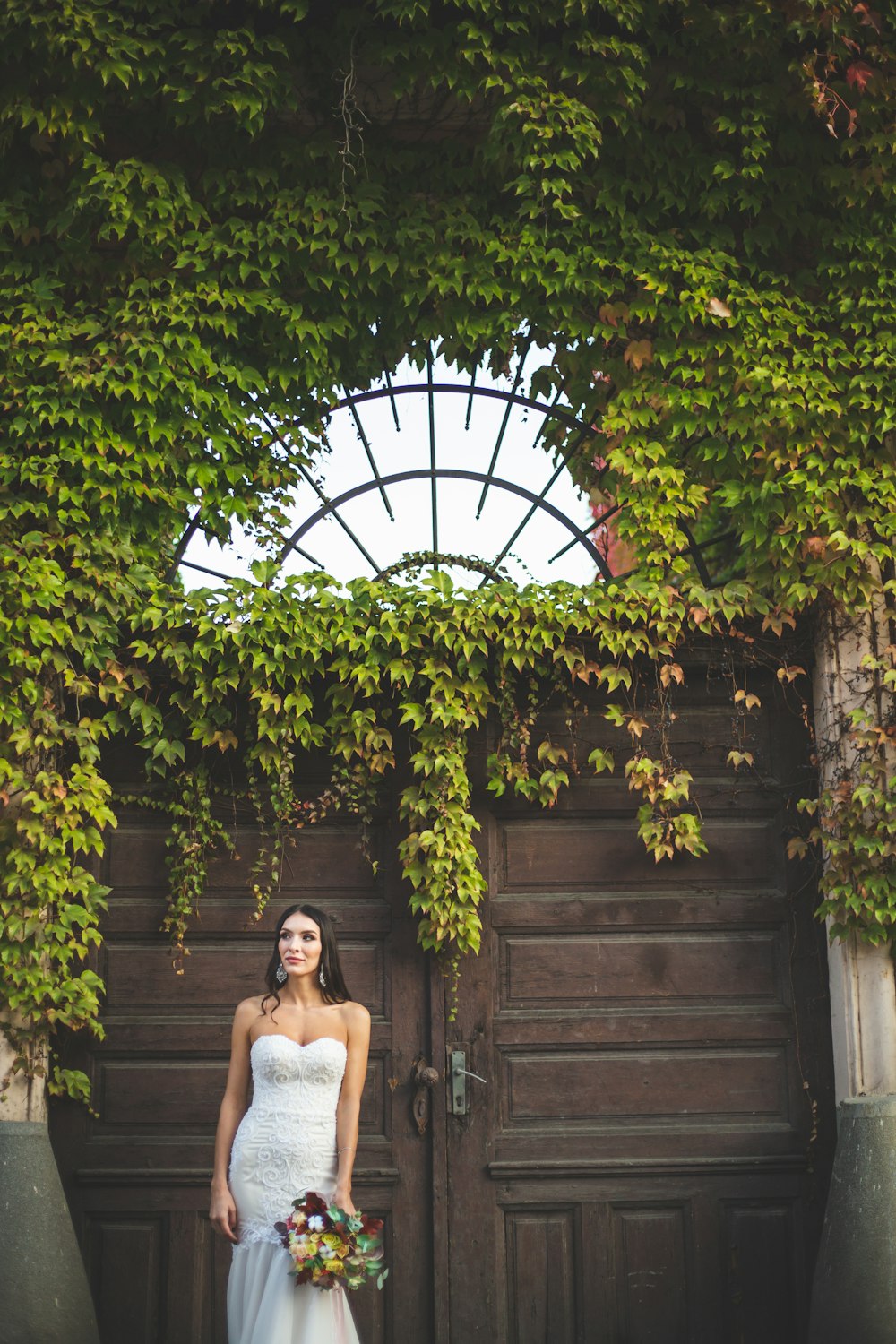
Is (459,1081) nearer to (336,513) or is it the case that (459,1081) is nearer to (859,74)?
(336,513)

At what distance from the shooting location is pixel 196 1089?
5289 mm

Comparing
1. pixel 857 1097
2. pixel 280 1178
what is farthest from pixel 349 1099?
pixel 857 1097

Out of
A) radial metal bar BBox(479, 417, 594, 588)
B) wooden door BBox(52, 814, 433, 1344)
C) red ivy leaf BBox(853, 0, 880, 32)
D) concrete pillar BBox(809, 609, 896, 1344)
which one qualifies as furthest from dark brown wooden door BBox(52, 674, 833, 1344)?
red ivy leaf BBox(853, 0, 880, 32)

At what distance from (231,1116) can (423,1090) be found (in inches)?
51.9

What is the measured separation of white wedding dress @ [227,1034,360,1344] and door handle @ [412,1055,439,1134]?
3.93ft

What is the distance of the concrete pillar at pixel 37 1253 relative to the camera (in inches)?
180

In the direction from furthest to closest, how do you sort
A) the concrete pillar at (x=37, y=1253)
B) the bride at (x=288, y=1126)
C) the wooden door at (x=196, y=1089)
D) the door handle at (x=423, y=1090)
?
the door handle at (x=423, y=1090) < the wooden door at (x=196, y=1089) < the concrete pillar at (x=37, y=1253) < the bride at (x=288, y=1126)

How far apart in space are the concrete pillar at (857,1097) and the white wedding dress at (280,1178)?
6.43ft

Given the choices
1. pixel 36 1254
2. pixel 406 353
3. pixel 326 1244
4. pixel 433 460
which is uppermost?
pixel 406 353

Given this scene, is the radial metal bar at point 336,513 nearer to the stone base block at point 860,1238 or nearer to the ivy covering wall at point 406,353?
the ivy covering wall at point 406,353

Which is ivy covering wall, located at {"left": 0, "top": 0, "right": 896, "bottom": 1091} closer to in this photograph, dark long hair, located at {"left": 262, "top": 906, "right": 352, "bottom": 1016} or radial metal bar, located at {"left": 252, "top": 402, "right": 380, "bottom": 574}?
radial metal bar, located at {"left": 252, "top": 402, "right": 380, "bottom": 574}

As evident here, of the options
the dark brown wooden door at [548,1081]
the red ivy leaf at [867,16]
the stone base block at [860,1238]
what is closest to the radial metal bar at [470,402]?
the dark brown wooden door at [548,1081]

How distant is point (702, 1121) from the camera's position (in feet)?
17.4

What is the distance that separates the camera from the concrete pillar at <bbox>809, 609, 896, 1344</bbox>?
4656 millimetres
